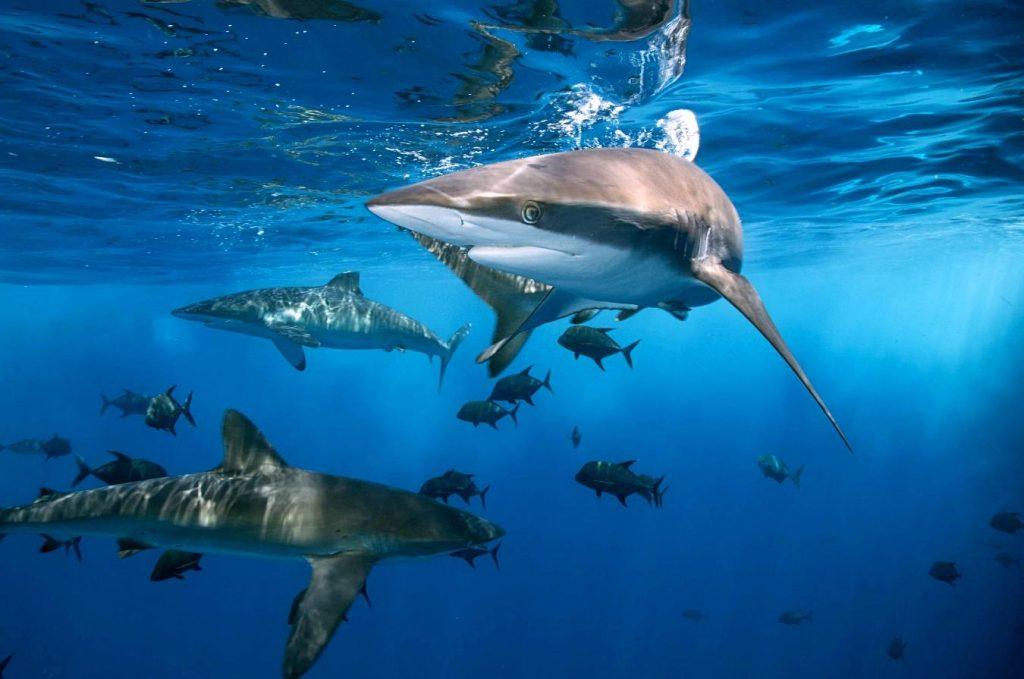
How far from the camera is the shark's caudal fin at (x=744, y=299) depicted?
270 cm

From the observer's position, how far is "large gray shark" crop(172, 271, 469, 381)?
10211 millimetres

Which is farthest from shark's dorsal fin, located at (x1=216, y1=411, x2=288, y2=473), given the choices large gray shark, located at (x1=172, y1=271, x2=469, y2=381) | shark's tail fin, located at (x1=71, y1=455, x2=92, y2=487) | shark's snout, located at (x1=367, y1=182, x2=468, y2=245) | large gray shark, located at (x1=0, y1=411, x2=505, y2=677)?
large gray shark, located at (x1=172, y1=271, x2=469, y2=381)

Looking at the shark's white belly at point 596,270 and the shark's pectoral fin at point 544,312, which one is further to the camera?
the shark's pectoral fin at point 544,312


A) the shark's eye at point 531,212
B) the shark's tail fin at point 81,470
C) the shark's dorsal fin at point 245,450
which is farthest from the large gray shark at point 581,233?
the shark's tail fin at point 81,470

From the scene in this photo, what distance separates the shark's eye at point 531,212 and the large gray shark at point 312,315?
326 inches

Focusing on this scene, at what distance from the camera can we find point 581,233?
244 centimetres

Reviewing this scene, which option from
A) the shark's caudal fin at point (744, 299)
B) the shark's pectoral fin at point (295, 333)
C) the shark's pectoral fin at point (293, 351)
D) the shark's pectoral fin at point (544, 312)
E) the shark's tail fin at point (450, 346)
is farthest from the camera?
the shark's tail fin at point (450, 346)

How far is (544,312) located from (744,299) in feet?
4.33

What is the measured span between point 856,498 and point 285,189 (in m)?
54.7

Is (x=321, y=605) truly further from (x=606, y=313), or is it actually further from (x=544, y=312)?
(x=606, y=313)

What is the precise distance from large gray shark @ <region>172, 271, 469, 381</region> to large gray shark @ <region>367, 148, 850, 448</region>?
6.70 metres

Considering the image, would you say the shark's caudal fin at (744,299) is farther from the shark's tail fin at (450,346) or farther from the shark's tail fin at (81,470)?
the shark's tail fin at (450,346)

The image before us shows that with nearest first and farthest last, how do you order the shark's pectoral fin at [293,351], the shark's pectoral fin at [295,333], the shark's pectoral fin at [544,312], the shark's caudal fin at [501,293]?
1. the shark's pectoral fin at [544,312]
2. the shark's caudal fin at [501,293]
3. the shark's pectoral fin at [295,333]
4. the shark's pectoral fin at [293,351]

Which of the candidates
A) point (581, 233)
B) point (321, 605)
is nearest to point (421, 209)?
point (581, 233)
